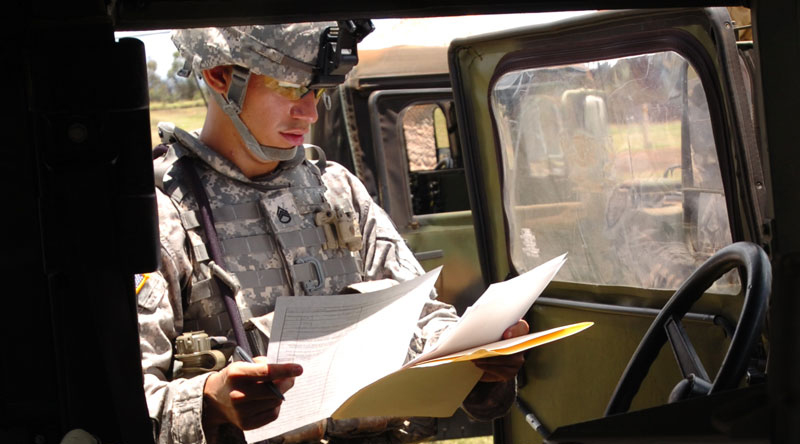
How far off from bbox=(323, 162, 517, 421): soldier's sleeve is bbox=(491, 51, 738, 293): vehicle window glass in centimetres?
51

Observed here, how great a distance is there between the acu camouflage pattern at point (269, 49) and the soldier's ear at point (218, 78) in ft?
0.14

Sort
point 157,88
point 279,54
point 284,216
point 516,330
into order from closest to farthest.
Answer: point 516,330 < point 279,54 < point 284,216 < point 157,88

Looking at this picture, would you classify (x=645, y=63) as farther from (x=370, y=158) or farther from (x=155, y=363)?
(x=370, y=158)

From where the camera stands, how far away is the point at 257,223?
281 centimetres

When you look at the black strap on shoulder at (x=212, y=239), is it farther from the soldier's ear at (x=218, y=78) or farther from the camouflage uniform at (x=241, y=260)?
the soldier's ear at (x=218, y=78)

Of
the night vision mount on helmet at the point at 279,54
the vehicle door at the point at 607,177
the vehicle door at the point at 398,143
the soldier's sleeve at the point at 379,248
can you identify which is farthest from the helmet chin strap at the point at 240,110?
the vehicle door at the point at 398,143

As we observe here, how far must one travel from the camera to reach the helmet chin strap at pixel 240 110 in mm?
2779

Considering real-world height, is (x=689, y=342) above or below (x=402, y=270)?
below

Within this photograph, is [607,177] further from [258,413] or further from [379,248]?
[258,413]

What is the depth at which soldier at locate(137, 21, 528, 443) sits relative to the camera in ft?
8.13

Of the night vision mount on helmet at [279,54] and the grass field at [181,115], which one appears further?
the grass field at [181,115]

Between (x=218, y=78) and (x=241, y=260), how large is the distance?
0.56m

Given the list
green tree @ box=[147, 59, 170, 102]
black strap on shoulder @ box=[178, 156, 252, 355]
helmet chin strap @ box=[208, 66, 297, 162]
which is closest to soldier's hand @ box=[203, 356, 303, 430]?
black strap on shoulder @ box=[178, 156, 252, 355]

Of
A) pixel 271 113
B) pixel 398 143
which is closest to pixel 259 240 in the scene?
pixel 271 113
